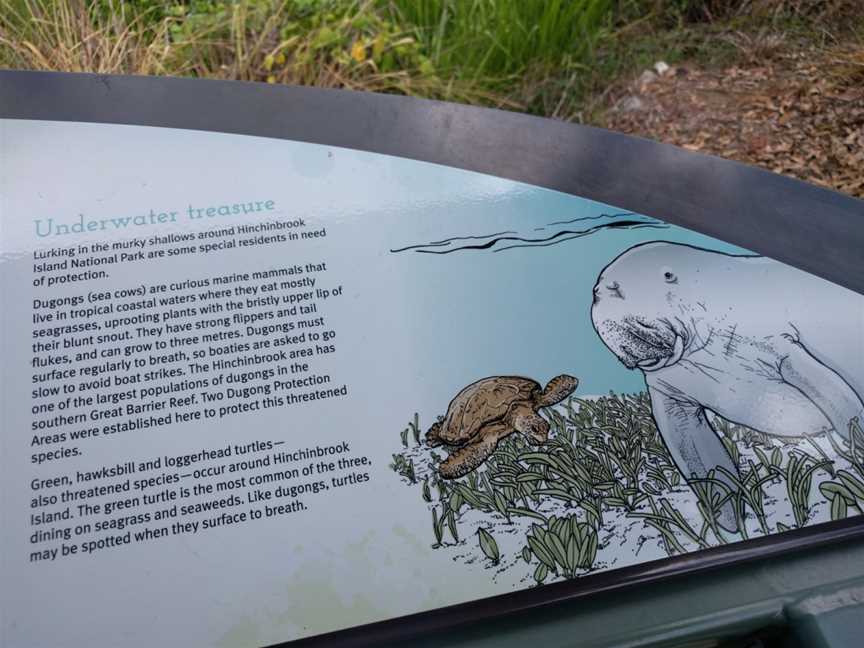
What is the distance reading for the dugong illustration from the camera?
3.55ft

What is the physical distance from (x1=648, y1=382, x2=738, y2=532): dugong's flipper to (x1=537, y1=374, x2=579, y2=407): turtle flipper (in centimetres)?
13

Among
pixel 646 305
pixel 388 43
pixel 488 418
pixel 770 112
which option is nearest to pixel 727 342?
pixel 646 305

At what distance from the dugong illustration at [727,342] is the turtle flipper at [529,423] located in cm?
17

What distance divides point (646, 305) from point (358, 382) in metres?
0.50

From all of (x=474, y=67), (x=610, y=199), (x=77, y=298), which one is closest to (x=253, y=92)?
(x=77, y=298)

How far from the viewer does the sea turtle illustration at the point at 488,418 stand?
3.39 ft

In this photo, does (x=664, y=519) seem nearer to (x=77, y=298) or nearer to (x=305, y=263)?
(x=305, y=263)

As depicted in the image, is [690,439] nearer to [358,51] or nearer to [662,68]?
[358,51]

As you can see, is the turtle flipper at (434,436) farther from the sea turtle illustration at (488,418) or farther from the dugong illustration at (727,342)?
the dugong illustration at (727,342)

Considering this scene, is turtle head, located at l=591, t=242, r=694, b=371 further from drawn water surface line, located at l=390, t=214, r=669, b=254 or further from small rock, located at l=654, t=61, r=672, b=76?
small rock, located at l=654, t=61, r=672, b=76

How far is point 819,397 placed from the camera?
1105 mm

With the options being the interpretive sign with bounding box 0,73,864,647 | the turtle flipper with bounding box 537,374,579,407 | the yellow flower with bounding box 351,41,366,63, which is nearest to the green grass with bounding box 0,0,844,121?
the yellow flower with bounding box 351,41,366,63

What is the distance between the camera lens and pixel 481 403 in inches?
41.8

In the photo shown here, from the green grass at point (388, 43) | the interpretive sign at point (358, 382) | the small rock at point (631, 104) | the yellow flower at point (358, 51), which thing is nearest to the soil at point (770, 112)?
the small rock at point (631, 104)
